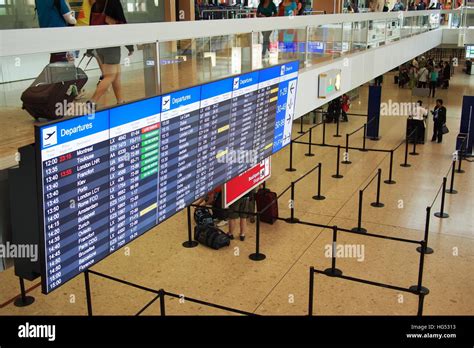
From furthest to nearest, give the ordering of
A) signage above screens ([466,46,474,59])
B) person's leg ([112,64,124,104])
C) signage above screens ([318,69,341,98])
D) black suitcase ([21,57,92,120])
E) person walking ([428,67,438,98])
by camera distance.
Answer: signage above screens ([466,46,474,59]) < person walking ([428,67,438,98]) < signage above screens ([318,69,341,98]) < person's leg ([112,64,124,104]) < black suitcase ([21,57,92,120])

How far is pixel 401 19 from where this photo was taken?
62.7ft

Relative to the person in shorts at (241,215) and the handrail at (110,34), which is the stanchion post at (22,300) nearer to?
the person in shorts at (241,215)

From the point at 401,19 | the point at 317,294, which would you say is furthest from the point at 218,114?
the point at 401,19

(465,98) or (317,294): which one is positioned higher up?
(465,98)

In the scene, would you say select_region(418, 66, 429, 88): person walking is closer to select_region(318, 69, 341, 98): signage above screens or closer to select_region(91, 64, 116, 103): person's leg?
select_region(318, 69, 341, 98): signage above screens

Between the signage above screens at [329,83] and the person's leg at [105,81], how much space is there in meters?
5.67

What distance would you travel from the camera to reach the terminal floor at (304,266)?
821 centimetres

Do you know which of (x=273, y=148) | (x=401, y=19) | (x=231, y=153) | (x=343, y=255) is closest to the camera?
(x=231, y=153)

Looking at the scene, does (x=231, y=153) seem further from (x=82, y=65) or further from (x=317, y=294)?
(x=317, y=294)

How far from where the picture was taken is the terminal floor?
821 cm

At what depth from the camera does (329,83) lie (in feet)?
32.3

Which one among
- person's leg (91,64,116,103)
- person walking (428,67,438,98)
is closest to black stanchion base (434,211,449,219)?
person's leg (91,64,116,103)
